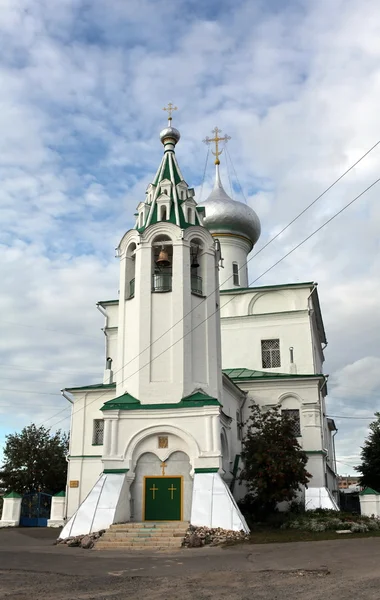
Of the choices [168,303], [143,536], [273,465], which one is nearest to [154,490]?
[143,536]

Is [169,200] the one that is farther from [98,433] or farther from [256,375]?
[98,433]

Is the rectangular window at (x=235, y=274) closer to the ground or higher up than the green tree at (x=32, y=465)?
higher up

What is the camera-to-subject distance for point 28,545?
14719 millimetres

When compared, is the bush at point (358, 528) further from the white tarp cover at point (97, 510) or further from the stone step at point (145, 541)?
the white tarp cover at point (97, 510)

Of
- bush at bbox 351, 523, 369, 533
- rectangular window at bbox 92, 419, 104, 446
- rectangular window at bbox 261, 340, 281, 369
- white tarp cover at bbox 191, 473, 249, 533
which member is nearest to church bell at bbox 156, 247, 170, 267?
white tarp cover at bbox 191, 473, 249, 533

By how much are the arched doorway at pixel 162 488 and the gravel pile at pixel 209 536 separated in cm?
182

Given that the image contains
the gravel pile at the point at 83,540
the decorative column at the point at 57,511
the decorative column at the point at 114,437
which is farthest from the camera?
the decorative column at the point at 57,511

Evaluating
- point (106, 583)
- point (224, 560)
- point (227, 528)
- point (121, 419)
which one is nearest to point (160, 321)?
point (121, 419)

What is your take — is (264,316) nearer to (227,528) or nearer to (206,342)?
(206,342)

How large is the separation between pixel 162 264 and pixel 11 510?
37.6ft

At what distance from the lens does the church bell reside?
17.8 meters

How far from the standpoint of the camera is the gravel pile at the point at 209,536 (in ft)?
42.9

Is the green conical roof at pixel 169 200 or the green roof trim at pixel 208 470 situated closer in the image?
the green roof trim at pixel 208 470

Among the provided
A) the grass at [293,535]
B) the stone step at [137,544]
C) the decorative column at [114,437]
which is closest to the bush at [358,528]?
the grass at [293,535]
